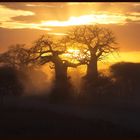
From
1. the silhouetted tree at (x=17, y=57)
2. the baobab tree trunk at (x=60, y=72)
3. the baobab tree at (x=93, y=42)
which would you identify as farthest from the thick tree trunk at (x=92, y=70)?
the silhouetted tree at (x=17, y=57)

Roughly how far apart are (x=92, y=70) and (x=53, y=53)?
350 millimetres

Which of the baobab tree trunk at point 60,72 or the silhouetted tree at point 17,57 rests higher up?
the silhouetted tree at point 17,57

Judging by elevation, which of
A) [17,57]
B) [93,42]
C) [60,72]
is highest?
[93,42]

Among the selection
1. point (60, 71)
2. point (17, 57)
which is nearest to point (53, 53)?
point (60, 71)

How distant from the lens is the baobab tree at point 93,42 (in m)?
2.68

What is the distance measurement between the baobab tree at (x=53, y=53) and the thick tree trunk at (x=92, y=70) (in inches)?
3.9

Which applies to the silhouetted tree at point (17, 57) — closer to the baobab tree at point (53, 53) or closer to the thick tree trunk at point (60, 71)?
the baobab tree at point (53, 53)

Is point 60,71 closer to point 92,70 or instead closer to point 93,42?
point 92,70

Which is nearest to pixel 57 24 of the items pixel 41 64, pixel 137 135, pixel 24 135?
pixel 41 64

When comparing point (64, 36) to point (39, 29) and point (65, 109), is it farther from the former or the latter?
point (65, 109)

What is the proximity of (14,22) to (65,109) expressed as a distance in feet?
2.64

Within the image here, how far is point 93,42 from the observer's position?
2738 millimetres

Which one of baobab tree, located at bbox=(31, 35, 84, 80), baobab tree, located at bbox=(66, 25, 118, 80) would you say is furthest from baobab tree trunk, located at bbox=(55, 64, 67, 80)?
baobab tree, located at bbox=(66, 25, 118, 80)

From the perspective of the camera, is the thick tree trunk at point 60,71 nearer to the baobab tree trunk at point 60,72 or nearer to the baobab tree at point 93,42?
the baobab tree trunk at point 60,72
